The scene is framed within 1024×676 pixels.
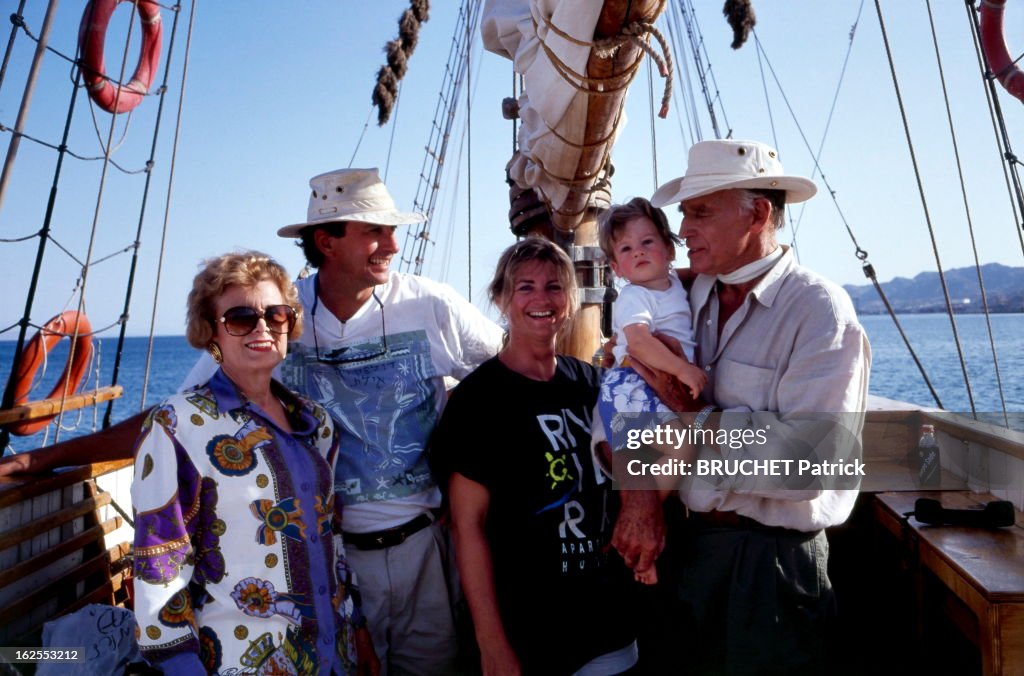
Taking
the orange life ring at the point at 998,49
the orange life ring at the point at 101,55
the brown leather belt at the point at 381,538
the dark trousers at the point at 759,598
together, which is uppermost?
the orange life ring at the point at 101,55

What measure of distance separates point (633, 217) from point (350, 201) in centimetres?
91

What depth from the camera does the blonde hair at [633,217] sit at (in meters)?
2.42

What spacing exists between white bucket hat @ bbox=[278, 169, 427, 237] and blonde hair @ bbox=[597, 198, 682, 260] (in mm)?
618

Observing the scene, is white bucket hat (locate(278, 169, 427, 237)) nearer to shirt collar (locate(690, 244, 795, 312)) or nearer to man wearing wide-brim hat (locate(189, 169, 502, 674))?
man wearing wide-brim hat (locate(189, 169, 502, 674))

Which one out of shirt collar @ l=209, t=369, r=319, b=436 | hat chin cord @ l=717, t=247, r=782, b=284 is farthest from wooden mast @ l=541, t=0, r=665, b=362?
shirt collar @ l=209, t=369, r=319, b=436

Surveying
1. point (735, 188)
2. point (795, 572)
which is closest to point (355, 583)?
point (795, 572)

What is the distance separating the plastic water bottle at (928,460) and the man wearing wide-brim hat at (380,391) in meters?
2.23

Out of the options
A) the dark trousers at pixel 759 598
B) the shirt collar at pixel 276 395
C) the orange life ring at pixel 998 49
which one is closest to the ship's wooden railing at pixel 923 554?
the dark trousers at pixel 759 598

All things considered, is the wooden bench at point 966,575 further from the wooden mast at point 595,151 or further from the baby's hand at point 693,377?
the wooden mast at point 595,151

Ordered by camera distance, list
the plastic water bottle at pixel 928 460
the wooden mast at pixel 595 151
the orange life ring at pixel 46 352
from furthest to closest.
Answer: the orange life ring at pixel 46 352 → the plastic water bottle at pixel 928 460 → the wooden mast at pixel 595 151

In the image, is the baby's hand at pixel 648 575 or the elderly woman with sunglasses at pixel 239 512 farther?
the baby's hand at pixel 648 575

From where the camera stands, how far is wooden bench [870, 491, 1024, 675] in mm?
1735

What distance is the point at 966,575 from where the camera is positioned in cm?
192

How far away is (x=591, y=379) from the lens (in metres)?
2.34
